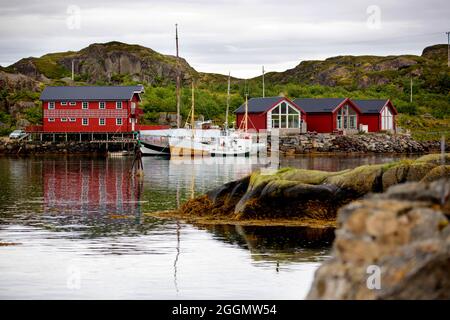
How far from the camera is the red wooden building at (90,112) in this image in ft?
344

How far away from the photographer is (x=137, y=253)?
2581 centimetres

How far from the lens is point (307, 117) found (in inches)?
4291

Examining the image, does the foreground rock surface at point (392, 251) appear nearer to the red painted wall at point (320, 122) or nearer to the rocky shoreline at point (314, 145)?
the rocky shoreline at point (314, 145)

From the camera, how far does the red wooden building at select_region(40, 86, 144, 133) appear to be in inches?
4134

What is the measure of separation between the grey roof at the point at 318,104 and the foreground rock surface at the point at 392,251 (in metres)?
99.4

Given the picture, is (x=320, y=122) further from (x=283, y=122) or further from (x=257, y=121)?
(x=257, y=121)

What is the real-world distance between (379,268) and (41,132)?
325ft

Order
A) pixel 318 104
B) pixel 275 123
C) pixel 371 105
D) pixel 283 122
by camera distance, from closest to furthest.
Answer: pixel 283 122 < pixel 275 123 < pixel 318 104 < pixel 371 105

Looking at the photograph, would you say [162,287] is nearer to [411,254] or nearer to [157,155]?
[411,254]

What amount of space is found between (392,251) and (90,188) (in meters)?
46.8

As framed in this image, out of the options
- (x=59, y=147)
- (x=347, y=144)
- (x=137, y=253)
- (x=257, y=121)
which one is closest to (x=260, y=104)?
(x=257, y=121)

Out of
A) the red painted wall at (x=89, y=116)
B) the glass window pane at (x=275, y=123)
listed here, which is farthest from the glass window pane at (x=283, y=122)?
the red painted wall at (x=89, y=116)

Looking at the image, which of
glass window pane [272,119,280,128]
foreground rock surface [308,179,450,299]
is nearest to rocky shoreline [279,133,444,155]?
glass window pane [272,119,280,128]

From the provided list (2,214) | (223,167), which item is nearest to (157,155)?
(223,167)
